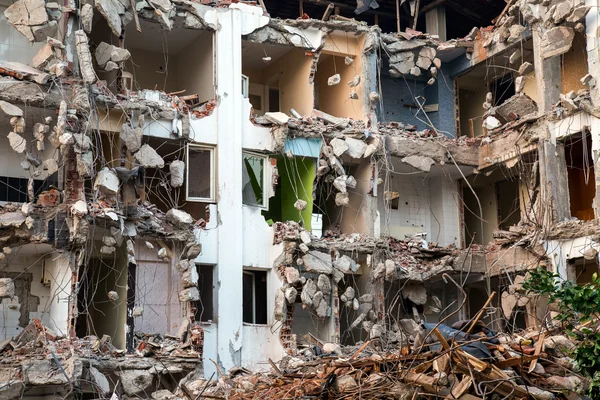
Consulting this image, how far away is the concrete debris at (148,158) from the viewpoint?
25.0 meters

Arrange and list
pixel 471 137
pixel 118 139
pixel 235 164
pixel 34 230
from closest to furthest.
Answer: pixel 34 230
pixel 118 139
pixel 235 164
pixel 471 137

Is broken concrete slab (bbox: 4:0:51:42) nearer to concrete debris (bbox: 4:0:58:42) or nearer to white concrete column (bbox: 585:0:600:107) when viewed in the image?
concrete debris (bbox: 4:0:58:42)

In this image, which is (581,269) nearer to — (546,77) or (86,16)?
(546,77)

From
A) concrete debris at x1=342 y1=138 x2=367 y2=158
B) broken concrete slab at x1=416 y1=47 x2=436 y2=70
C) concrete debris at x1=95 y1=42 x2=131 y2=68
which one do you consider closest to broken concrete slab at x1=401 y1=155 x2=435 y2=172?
concrete debris at x1=342 y1=138 x2=367 y2=158

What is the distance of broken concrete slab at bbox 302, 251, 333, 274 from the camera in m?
26.4

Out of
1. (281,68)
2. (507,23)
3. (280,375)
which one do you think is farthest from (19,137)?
(507,23)

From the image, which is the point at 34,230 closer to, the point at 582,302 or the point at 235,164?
the point at 235,164

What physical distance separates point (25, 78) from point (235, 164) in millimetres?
6357

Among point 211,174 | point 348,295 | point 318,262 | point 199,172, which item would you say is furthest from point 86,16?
point 348,295

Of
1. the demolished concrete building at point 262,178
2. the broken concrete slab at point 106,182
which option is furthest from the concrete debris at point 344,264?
the broken concrete slab at point 106,182

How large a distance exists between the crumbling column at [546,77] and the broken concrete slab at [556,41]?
0.18 metres

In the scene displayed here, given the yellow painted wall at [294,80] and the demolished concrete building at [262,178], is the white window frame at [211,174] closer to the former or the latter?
the demolished concrete building at [262,178]

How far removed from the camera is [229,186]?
27359 millimetres

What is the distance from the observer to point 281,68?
31078 mm
